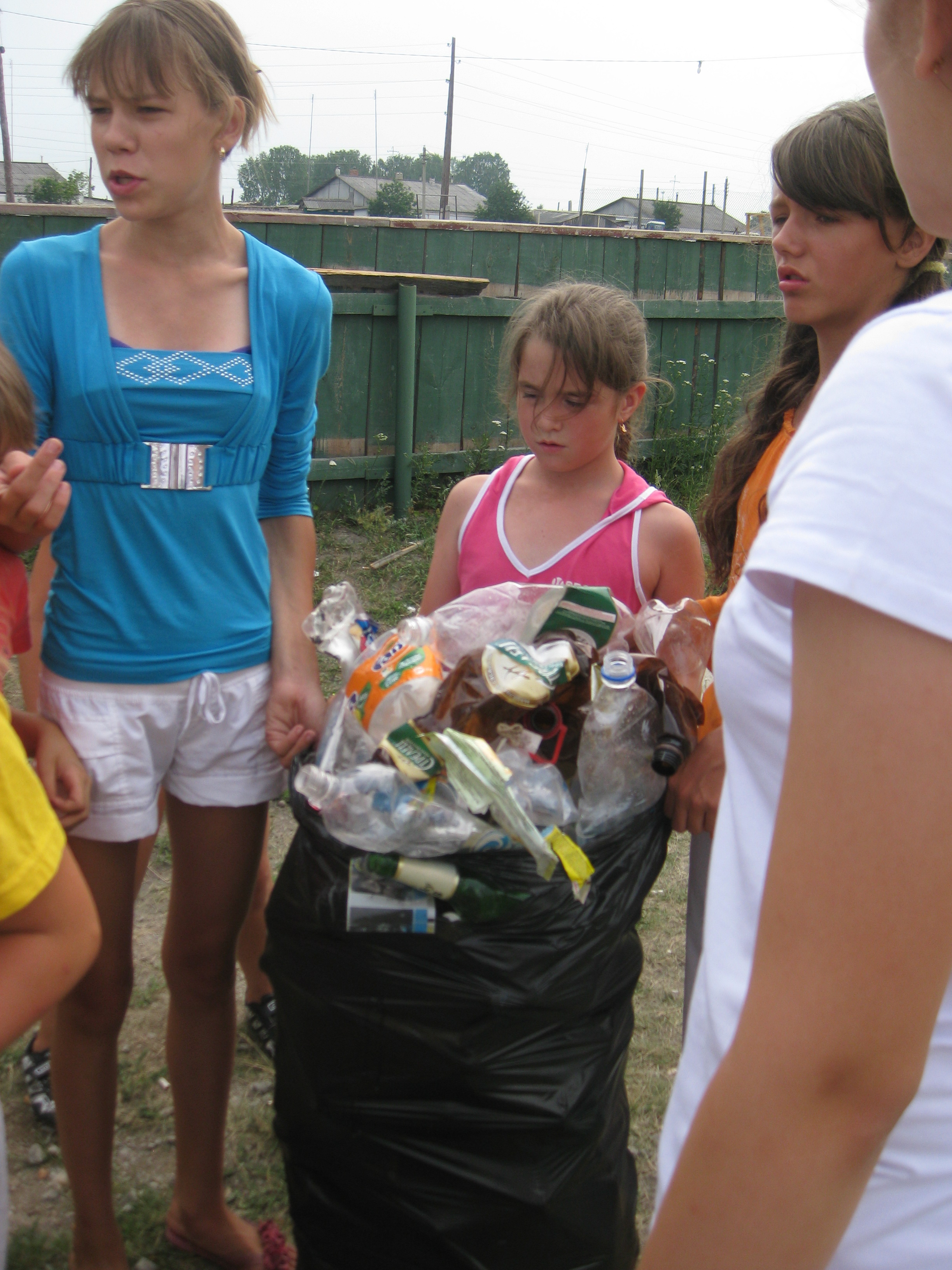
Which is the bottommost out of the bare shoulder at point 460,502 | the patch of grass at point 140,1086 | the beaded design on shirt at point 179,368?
the patch of grass at point 140,1086

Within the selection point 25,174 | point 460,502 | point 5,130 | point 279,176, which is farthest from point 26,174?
point 460,502

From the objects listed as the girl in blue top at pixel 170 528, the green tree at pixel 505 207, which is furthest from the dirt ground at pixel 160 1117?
the green tree at pixel 505 207

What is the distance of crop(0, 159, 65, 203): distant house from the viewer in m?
40.8

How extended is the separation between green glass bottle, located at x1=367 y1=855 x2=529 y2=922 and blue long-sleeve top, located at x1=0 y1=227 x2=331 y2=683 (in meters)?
0.60

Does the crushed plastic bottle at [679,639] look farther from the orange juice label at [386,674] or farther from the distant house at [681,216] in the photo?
the distant house at [681,216]

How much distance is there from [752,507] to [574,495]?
0.39 m

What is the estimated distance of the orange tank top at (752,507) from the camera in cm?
175

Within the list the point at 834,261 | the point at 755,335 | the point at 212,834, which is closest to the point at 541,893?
the point at 212,834

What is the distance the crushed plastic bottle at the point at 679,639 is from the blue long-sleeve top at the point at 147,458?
2.27ft

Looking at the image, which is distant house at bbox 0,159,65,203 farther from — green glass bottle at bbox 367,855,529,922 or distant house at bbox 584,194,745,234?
green glass bottle at bbox 367,855,529,922

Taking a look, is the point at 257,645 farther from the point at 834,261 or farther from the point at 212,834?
the point at 834,261

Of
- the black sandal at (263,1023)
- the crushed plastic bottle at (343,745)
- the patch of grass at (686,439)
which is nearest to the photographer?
the crushed plastic bottle at (343,745)

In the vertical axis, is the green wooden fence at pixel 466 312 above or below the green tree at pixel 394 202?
below

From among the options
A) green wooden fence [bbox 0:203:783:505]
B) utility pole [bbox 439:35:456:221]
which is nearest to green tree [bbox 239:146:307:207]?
utility pole [bbox 439:35:456:221]
